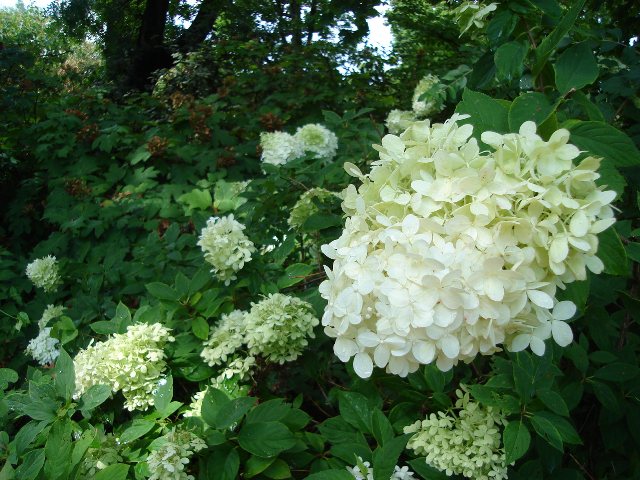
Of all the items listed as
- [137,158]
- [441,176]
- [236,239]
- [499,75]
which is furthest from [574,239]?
[137,158]

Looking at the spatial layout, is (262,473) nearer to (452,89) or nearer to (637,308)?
(637,308)

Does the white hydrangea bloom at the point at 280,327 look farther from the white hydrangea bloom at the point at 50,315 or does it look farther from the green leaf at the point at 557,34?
the white hydrangea bloom at the point at 50,315

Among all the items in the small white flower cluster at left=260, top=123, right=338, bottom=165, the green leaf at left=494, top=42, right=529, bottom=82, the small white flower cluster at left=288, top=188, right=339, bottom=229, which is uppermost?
the green leaf at left=494, top=42, right=529, bottom=82

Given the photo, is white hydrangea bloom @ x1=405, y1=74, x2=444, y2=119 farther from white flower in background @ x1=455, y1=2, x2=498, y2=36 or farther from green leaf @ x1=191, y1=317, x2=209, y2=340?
green leaf @ x1=191, y1=317, x2=209, y2=340

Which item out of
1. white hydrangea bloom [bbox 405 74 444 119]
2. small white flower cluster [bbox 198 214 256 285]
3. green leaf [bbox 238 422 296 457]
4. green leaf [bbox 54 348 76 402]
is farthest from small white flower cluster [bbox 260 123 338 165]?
green leaf [bbox 238 422 296 457]

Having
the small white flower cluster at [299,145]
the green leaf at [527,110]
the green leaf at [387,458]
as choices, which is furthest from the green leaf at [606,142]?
the small white flower cluster at [299,145]

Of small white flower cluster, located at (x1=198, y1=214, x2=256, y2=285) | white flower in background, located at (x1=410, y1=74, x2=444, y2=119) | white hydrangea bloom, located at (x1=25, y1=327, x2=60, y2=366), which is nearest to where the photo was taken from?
small white flower cluster, located at (x1=198, y1=214, x2=256, y2=285)

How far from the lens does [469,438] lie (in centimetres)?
136

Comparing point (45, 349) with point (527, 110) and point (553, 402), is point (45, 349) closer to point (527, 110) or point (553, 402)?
point (553, 402)

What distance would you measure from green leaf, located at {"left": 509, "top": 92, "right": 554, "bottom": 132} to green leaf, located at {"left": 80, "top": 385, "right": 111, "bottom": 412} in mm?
1255

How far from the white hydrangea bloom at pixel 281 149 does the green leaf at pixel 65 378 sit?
1.50 meters

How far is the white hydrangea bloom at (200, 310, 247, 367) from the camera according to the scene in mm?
1802

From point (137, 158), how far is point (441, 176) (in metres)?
3.49

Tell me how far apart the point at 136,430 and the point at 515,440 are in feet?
3.34
